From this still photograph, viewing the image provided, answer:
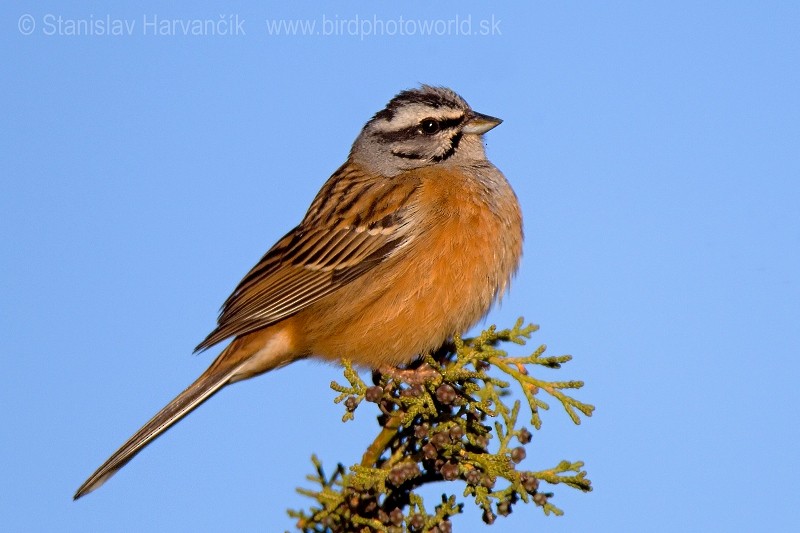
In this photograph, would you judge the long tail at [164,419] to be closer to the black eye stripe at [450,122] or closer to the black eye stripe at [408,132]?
the black eye stripe at [408,132]

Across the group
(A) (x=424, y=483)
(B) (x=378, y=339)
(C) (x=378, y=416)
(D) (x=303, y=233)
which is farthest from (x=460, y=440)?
(D) (x=303, y=233)

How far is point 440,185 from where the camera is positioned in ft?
19.5

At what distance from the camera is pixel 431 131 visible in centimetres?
643

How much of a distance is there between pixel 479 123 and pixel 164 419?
282cm

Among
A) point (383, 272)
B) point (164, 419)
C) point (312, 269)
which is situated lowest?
point (164, 419)

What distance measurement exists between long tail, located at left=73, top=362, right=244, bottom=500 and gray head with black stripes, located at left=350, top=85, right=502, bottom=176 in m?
1.82

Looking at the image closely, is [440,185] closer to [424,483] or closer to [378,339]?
[378,339]

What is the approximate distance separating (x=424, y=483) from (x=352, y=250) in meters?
2.05

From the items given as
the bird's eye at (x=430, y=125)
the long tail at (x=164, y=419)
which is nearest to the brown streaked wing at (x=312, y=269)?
the long tail at (x=164, y=419)

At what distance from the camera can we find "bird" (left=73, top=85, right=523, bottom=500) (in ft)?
17.8

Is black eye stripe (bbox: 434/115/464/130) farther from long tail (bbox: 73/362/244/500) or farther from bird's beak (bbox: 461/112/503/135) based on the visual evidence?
long tail (bbox: 73/362/244/500)

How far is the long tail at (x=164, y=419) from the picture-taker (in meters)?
5.13

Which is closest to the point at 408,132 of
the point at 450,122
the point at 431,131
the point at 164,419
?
the point at 431,131

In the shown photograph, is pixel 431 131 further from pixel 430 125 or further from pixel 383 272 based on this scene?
pixel 383 272
